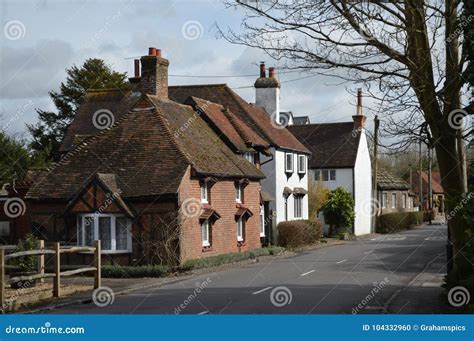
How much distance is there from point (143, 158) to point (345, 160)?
30091 millimetres

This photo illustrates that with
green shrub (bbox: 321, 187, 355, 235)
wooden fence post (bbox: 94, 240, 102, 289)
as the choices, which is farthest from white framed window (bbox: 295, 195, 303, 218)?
wooden fence post (bbox: 94, 240, 102, 289)

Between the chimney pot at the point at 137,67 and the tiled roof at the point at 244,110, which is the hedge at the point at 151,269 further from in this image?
the chimney pot at the point at 137,67

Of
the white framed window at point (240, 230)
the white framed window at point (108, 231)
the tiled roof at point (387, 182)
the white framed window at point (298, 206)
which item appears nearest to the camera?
the white framed window at point (108, 231)

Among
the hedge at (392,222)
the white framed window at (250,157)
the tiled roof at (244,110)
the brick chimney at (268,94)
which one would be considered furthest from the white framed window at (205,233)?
the hedge at (392,222)

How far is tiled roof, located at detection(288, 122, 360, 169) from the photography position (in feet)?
194

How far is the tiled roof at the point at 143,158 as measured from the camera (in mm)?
30219

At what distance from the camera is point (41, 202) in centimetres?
3103

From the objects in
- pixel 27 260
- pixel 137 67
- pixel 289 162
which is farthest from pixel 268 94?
pixel 27 260

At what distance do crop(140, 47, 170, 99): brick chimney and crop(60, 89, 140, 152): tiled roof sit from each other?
8.35m

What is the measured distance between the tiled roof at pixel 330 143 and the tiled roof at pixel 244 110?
1012cm

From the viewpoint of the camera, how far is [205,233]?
3216cm

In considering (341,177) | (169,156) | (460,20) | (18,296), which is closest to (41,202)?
(169,156)

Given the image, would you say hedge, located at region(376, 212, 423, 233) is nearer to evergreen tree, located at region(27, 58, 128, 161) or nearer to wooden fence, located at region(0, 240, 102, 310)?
evergreen tree, located at region(27, 58, 128, 161)

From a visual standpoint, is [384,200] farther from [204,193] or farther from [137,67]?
[204,193]
